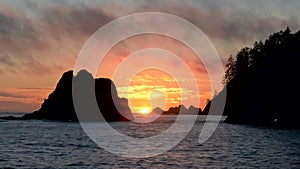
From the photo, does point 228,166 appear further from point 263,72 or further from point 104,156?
point 263,72

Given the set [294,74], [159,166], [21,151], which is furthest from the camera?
[294,74]

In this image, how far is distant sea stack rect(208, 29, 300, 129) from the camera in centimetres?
13075

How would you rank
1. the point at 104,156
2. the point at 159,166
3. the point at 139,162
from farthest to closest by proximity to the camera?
the point at 104,156
the point at 139,162
the point at 159,166

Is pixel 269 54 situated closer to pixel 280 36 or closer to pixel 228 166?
pixel 280 36

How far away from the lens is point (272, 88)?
13975 cm

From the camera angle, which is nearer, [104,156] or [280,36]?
[104,156]

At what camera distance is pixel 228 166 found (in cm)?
4209

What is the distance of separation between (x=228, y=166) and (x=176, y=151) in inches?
607

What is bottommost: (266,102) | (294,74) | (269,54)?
(266,102)

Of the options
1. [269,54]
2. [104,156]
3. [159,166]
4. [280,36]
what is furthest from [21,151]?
[280,36]

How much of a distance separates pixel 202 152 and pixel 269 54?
10538 cm

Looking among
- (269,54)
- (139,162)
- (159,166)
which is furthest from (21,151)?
(269,54)

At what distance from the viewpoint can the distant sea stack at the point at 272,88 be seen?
13075cm

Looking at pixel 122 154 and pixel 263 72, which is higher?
pixel 263 72
